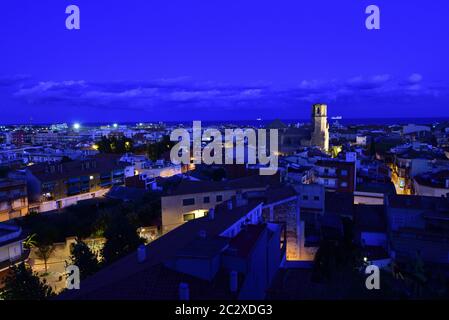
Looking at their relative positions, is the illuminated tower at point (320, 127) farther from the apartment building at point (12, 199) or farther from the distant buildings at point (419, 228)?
the apartment building at point (12, 199)

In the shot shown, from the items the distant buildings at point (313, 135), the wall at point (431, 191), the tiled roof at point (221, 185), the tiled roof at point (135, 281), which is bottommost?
the wall at point (431, 191)

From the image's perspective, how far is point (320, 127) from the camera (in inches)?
2004

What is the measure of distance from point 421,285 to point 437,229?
4596 millimetres

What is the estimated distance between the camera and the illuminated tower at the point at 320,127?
50250 millimetres

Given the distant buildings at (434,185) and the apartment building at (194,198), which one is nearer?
the apartment building at (194,198)

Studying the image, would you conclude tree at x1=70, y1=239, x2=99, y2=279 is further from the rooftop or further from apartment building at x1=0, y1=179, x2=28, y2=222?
the rooftop

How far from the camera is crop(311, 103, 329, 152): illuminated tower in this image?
165ft

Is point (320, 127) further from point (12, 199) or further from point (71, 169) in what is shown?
point (12, 199)

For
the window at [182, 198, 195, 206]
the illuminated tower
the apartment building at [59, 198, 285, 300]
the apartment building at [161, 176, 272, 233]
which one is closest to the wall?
the apartment building at [161, 176, 272, 233]

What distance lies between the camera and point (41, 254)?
1590 centimetres

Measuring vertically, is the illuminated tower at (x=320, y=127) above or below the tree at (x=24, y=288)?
above
